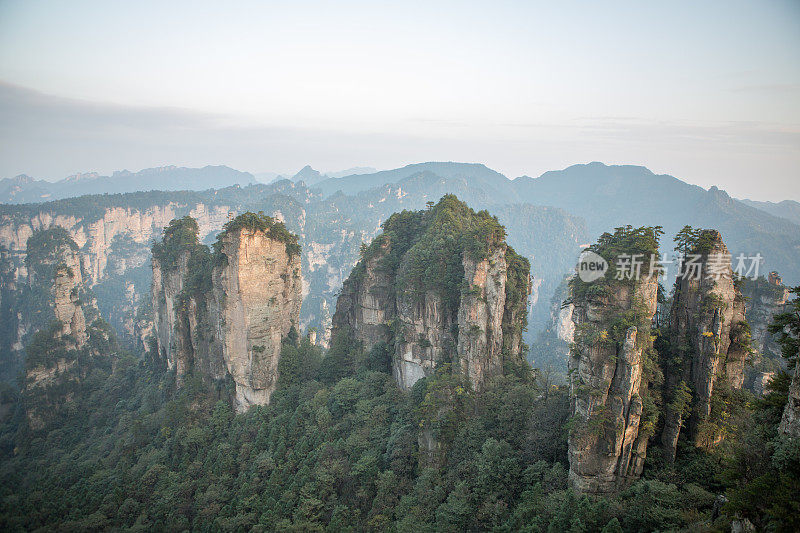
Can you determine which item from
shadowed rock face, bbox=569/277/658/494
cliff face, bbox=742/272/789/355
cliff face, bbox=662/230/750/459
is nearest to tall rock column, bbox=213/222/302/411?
shadowed rock face, bbox=569/277/658/494

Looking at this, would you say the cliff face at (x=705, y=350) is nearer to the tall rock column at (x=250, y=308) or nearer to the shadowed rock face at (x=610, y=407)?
the shadowed rock face at (x=610, y=407)

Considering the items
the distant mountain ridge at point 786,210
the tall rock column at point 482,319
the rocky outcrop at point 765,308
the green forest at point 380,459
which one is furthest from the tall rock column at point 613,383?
the distant mountain ridge at point 786,210

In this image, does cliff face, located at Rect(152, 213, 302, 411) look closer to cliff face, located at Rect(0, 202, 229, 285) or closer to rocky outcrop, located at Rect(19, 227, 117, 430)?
rocky outcrop, located at Rect(19, 227, 117, 430)

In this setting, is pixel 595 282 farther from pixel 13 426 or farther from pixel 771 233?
pixel 771 233

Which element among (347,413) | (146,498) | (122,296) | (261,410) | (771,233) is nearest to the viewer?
(146,498)

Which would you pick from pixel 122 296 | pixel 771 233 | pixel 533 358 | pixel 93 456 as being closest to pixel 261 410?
pixel 93 456
